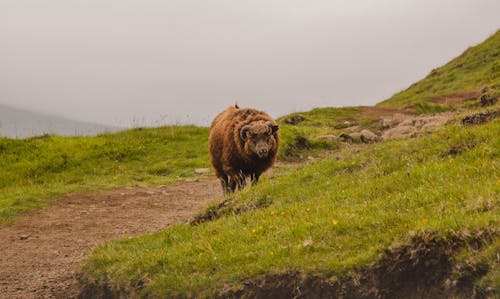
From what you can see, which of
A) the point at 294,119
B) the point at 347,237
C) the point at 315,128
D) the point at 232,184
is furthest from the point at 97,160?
the point at 347,237

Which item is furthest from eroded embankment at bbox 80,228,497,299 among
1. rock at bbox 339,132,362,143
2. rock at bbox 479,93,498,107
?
rock at bbox 479,93,498,107

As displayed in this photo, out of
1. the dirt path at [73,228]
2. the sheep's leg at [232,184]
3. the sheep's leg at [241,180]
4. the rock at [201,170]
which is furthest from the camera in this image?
the rock at [201,170]

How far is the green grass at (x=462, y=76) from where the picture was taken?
39.4m

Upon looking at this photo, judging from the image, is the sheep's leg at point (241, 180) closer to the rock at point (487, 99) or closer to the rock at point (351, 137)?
the rock at point (351, 137)

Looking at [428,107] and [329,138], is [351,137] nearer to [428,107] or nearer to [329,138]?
[329,138]

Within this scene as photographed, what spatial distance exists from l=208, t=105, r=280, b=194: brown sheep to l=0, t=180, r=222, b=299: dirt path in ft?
5.64

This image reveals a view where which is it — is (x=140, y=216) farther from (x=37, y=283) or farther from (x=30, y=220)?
(x=37, y=283)

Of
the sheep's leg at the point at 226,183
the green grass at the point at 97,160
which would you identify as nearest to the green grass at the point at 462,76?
the green grass at the point at 97,160

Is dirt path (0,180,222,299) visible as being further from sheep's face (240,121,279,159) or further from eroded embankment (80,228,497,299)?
eroded embankment (80,228,497,299)

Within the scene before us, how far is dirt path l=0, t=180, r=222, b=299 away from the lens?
1170cm

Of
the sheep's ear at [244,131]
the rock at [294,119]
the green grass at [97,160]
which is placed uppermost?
the rock at [294,119]

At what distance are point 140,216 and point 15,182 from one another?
8.61 m

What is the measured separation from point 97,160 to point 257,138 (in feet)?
39.4

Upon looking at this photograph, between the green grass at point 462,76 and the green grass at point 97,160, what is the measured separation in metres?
18.1
